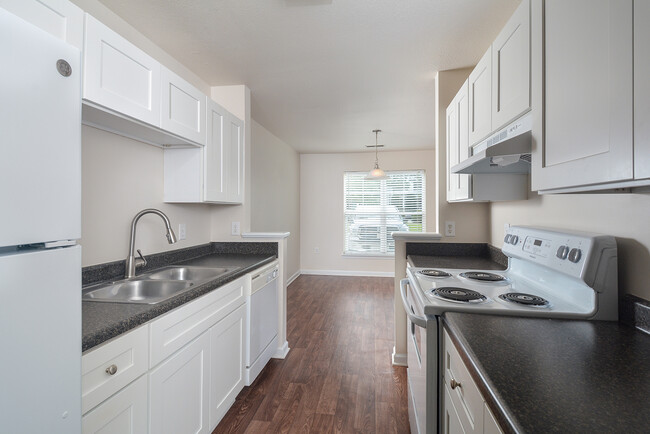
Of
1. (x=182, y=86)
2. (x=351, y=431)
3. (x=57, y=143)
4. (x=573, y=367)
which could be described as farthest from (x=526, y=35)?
(x=351, y=431)

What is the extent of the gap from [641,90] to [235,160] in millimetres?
2438

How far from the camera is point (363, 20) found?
71.4 inches

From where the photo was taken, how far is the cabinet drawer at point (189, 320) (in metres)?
1.22

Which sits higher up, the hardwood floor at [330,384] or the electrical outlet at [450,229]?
the electrical outlet at [450,229]

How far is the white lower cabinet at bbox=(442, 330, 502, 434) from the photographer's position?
2.27 feet

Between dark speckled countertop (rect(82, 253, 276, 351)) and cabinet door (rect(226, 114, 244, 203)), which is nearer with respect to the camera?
dark speckled countertop (rect(82, 253, 276, 351))

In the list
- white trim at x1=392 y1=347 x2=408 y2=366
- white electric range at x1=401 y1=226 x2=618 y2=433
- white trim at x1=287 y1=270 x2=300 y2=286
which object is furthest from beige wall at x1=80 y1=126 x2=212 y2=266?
white trim at x1=287 y1=270 x2=300 y2=286

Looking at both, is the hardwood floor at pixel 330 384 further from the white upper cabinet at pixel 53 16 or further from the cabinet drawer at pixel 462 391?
the white upper cabinet at pixel 53 16

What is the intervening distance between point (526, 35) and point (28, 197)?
158cm

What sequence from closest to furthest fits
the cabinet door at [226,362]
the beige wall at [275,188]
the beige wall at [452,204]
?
1. the cabinet door at [226,362]
2. the beige wall at [452,204]
3. the beige wall at [275,188]

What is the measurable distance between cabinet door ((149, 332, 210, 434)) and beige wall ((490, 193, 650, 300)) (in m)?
1.75

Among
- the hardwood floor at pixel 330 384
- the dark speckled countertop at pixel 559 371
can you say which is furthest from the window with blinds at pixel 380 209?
the dark speckled countertop at pixel 559 371

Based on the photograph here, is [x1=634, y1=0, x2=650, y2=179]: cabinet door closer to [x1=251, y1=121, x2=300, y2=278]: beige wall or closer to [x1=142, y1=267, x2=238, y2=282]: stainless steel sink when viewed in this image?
[x1=142, y1=267, x2=238, y2=282]: stainless steel sink

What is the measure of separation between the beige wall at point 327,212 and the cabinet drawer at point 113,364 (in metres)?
4.98
